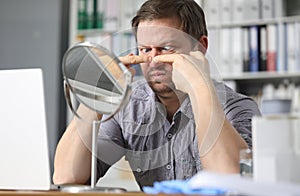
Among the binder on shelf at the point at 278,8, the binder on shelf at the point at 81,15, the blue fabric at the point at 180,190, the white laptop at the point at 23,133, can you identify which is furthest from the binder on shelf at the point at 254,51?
the blue fabric at the point at 180,190

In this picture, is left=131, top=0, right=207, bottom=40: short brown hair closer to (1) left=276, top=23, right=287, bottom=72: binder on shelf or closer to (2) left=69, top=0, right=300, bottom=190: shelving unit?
(2) left=69, top=0, right=300, bottom=190: shelving unit

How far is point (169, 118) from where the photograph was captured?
5.84 feet

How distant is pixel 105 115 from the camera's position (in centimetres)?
129

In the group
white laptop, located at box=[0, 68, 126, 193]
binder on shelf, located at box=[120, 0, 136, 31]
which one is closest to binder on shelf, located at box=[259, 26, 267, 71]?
binder on shelf, located at box=[120, 0, 136, 31]

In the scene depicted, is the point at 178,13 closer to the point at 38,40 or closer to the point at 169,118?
the point at 169,118

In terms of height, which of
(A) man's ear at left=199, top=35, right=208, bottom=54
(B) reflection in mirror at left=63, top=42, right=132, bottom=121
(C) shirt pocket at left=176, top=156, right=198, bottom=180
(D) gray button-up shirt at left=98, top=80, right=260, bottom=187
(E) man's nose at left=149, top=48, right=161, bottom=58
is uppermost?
(A) man's ear at left=199, top=35, right=208, bottom=54

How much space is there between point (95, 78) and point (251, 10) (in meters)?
2.04

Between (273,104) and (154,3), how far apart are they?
1.31 meters

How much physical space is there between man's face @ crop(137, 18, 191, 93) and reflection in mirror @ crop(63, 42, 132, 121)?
0.71 feet

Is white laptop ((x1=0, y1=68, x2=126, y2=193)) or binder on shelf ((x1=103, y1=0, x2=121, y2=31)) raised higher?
binder on shelf ((x1=103, y1=0, x2=121, y2=31))

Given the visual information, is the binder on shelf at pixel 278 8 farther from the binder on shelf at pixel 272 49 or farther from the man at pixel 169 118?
the man at pixel 169 118

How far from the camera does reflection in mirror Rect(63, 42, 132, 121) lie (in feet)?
3.98

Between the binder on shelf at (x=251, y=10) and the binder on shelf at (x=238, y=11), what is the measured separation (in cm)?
2

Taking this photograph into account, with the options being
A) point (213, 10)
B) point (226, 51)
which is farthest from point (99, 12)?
point (226, 51)
